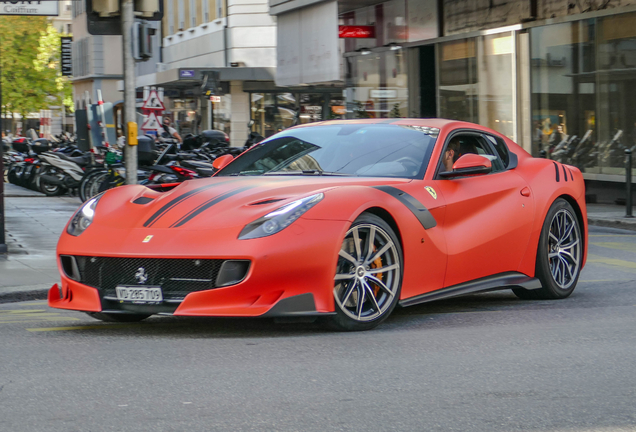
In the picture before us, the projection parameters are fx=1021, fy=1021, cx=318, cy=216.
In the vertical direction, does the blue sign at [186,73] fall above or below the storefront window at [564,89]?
above

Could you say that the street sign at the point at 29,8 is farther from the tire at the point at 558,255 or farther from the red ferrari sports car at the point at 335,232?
the tire at the point at 558,255

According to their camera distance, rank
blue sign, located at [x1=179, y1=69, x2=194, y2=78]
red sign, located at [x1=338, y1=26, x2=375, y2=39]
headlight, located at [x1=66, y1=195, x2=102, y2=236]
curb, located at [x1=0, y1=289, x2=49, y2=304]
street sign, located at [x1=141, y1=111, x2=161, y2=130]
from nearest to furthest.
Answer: headlight, located at [x1=66, y1=195, x2=102, y2=236]
curb, located at [x1=0, y1=289, x2=49, y2=304]
street sign, located at [x1=141, y1=111, x2=161, y2=130]
red sign, located at [x1=338, y1=26, x2=375, y2=39]
blue sign, located at [x1=179, y1=69, x2=194, y2=78]

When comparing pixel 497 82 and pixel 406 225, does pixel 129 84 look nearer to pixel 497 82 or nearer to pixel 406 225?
pixel 406 225

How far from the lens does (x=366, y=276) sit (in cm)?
607

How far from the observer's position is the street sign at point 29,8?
11.0 m

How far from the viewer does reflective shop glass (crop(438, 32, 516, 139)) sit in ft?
72.1

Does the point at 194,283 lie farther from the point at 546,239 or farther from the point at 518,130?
the point at 518,130

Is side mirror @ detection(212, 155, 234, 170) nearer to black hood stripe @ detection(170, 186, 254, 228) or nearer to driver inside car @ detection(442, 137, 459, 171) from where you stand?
black hood stripe @ detection(170, 186, 254, 228)

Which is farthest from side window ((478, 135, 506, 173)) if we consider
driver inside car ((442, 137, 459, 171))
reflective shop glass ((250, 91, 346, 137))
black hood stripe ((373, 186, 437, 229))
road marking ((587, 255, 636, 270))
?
reflective shop glass ((250, 91, 346, 137))

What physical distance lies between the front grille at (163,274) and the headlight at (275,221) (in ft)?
0.79

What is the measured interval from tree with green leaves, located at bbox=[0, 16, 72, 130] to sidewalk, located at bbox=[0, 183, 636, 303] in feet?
149

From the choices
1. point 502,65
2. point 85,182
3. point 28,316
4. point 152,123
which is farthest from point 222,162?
point 502,65

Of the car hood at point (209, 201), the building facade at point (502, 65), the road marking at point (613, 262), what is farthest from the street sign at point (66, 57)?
the car hood at point (209, 201)

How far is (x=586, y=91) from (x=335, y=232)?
14.7 metres
